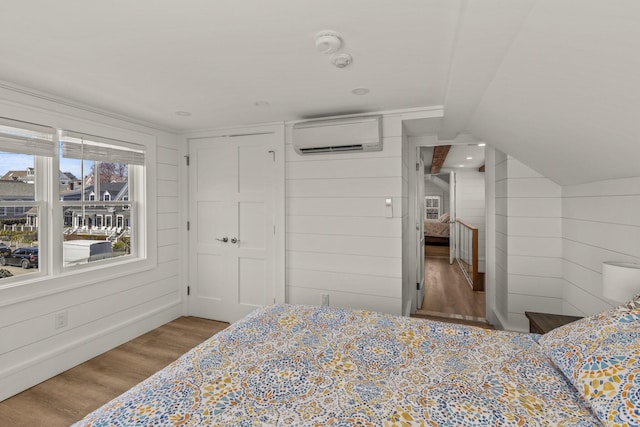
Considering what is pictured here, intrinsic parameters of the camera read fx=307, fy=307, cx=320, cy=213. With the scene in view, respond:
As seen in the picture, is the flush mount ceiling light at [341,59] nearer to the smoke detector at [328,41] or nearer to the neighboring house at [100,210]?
the smoke detector at [328,41]

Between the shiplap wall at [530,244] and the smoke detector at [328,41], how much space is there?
2338mm

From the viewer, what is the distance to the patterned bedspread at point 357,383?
112cm

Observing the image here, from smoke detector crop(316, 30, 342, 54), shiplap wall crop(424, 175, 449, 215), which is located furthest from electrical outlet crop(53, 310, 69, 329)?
shiplap wall crop(424, 175, 449, 215)

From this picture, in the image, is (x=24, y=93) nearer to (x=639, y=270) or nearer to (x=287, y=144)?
(x=287, y=144)

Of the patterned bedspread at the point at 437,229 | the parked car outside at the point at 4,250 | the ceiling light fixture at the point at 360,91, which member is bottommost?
the patterned bedspread at the point at 437,229

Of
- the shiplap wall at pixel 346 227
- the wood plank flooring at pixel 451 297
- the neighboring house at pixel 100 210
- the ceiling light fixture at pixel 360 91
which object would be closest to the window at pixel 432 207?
the wood plank flooring at pixel 451 297

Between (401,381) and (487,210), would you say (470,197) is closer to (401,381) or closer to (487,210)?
(487,210)

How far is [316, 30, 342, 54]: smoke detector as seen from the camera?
1.65 meters

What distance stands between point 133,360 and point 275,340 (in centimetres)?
195

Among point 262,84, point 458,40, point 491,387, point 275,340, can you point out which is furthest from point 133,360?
point 458,40

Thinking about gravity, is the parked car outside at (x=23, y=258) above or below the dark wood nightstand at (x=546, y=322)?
above

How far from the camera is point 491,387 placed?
4.23ft

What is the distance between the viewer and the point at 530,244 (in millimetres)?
3094

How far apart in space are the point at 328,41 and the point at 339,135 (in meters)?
→ 1.31
